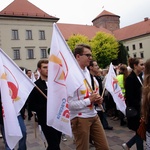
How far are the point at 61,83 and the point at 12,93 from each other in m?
0.89

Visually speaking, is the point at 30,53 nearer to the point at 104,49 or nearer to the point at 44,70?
the point at 104,49

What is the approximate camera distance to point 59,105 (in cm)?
291

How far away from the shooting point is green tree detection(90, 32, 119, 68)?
1836 inches

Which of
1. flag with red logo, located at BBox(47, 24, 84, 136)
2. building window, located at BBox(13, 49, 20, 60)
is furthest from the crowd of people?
building window, located at BBox(13, 49, 20, 60)

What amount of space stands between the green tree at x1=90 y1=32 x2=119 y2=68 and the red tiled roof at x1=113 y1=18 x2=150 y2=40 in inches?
633

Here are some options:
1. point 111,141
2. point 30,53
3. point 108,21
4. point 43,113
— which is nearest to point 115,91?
point 111,141

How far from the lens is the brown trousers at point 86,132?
9.74 ft

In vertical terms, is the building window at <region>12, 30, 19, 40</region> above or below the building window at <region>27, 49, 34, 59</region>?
above

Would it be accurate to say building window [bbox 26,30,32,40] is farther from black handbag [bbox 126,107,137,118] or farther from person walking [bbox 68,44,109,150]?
person walking [bbox 68,44,109,150]

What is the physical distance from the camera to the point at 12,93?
11.1 feet

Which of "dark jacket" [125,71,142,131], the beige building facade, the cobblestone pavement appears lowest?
the cobblestone pavement

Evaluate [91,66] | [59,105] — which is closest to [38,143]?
[91,66]

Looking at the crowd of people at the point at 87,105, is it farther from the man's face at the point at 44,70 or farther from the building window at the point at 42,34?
the building window at the point at 42,34

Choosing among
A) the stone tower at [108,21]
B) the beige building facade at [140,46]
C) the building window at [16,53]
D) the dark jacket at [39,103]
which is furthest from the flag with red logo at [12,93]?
the stone tower at [108,21]
